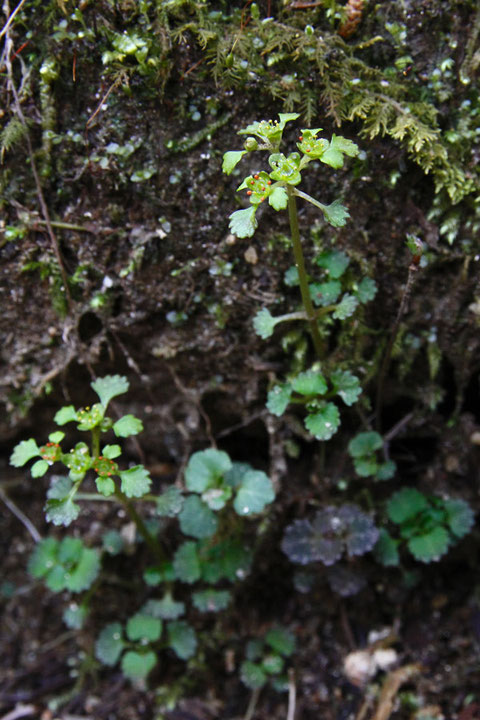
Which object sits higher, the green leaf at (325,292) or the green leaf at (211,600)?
the green leaf at (325,292)

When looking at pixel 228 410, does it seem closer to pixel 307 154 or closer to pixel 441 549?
pixel 441 549

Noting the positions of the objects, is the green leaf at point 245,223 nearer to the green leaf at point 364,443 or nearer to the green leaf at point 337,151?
the green leaf at point 337,151

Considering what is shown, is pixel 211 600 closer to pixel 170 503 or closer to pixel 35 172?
pixel 170 503

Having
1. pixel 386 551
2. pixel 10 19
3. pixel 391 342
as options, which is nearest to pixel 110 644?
pixel 386 551

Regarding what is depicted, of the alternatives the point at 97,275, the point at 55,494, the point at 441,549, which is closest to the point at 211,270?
the point at 97,275

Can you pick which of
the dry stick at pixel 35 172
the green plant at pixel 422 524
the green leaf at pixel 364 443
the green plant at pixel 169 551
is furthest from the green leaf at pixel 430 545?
the dry stick at pixel 35 172
